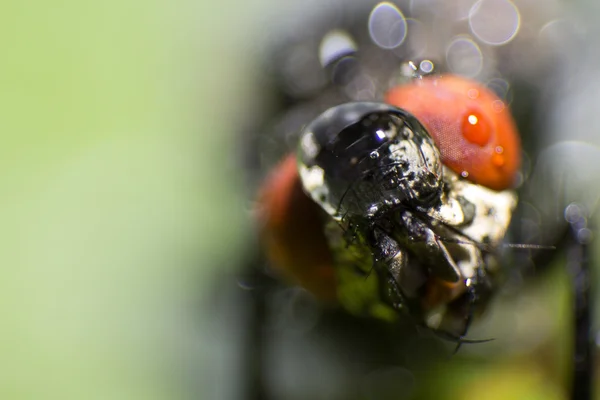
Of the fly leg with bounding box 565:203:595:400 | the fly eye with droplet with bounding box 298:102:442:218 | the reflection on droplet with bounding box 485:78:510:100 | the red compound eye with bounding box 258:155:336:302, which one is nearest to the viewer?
the fly eye with droplet with bounding box 298:102:442:218

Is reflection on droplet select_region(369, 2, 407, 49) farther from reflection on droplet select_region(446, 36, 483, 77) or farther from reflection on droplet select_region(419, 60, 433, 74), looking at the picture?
reflection on droplet select_region(419, 60, 433, 74)

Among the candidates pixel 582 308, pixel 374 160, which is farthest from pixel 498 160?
pixel 582 308

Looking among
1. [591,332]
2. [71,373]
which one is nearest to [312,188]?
[591,332]

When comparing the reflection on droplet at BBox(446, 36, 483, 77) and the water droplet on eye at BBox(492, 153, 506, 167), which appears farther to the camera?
the reflection on droplet at BBox(446, 36, 483, 77)

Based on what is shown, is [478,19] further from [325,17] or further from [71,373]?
[71,373]

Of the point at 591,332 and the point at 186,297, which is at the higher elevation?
→ the point at 591,332

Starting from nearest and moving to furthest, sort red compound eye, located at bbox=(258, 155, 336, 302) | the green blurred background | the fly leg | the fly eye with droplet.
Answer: the fly eye with droplet < red compound eye, located at bbox=(258, 155, 336, 302) < the fly leg < the green blurred background

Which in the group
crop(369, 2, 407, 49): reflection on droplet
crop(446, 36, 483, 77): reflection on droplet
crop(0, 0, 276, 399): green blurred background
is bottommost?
crop(0, 0, 276, 399): green blurred background

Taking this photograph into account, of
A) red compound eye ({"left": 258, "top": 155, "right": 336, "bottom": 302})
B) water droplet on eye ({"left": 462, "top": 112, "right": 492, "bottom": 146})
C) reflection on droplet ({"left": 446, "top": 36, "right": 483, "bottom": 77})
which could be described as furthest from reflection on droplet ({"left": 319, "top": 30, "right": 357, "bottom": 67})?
water droplet on eye ({"left": 462, "top": 112, "right": 492, "bottom": 146})
